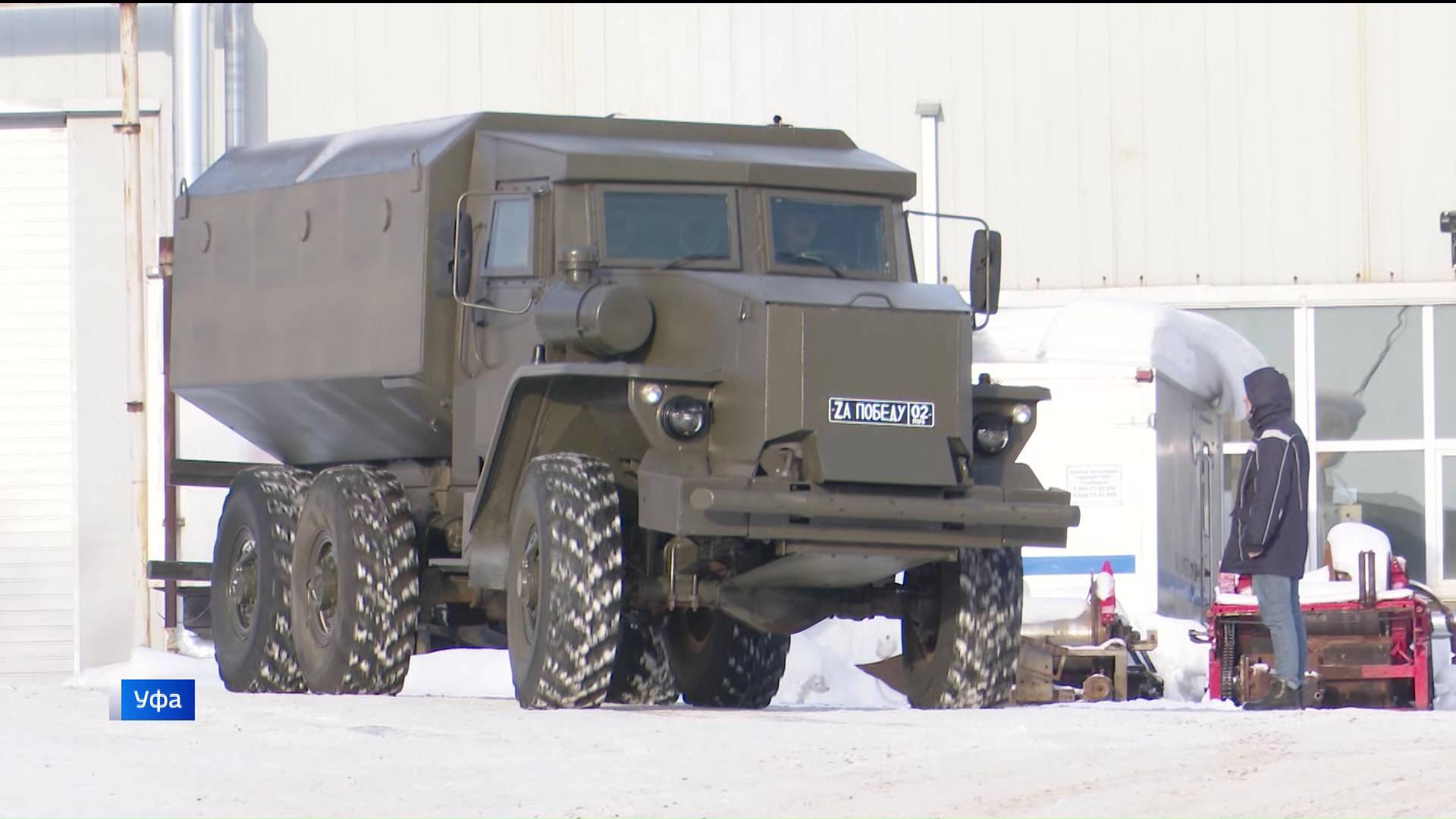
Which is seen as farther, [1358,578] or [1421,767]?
[1358,578]

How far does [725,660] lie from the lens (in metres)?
13.4

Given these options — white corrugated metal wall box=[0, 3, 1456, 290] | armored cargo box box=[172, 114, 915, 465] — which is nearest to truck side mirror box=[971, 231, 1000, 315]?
armored cargo box box=[172, 114, 915, 465]

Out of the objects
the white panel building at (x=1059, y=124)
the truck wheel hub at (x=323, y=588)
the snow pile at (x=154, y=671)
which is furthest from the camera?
the white panel building at (x=1059, y=124)

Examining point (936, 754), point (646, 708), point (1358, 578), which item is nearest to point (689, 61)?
point (1358, 578)

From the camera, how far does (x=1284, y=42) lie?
24.0 m

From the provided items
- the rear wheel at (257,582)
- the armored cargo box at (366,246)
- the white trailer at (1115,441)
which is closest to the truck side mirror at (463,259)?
the armored cargo box at (366,246)

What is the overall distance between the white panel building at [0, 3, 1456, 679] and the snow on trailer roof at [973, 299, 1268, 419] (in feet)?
13.0

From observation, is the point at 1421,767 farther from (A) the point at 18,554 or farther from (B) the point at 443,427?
(A) the point at 18,554

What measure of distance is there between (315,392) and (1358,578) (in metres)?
7.19

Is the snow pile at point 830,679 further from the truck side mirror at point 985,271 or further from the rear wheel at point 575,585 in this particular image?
the rear wheel at point 575,585

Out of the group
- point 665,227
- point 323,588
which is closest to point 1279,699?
point 665,227

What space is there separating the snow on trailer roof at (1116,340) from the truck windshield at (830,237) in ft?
21.5

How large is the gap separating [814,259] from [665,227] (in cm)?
73

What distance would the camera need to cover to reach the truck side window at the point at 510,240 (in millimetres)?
11570
